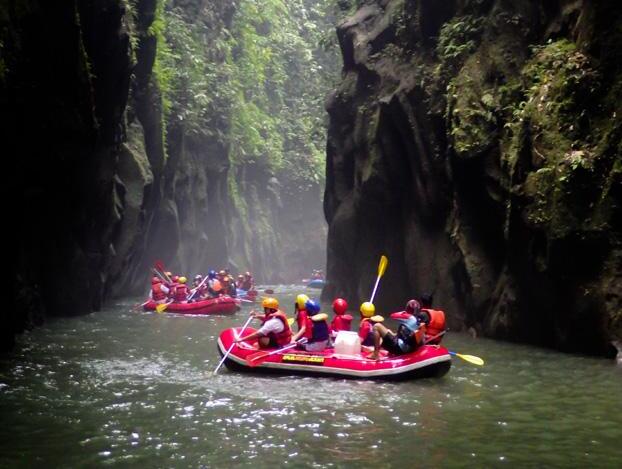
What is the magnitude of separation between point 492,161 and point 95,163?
9.94 m

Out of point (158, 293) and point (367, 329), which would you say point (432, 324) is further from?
point (158, 293)

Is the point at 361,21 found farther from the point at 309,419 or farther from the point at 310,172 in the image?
the point at 310,172

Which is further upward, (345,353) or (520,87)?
(520,87)

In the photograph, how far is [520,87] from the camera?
49.7ft

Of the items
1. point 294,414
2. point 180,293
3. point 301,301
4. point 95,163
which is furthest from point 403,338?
point 180,293

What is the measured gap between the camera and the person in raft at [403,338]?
11141 mm

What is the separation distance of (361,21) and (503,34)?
7651 mm

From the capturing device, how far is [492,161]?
15547mm

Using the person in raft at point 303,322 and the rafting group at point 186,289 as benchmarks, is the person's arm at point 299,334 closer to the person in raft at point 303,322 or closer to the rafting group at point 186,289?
the person in raft at point 303,322

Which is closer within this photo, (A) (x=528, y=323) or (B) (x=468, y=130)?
(A) (x=528, y=323)

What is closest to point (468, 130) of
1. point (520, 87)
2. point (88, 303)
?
point (520, 87)

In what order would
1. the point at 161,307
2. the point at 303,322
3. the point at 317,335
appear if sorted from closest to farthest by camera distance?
the point at 317,335, the point at 303,322, the point at 161,307

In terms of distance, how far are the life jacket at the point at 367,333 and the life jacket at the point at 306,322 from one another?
35.1 inches

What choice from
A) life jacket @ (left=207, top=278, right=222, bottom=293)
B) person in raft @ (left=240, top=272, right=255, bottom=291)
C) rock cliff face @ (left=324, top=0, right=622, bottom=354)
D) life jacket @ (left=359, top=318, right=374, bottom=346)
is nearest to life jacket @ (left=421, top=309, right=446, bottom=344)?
life jacket @ (left=359, top=318, right=374, bottom=346)
